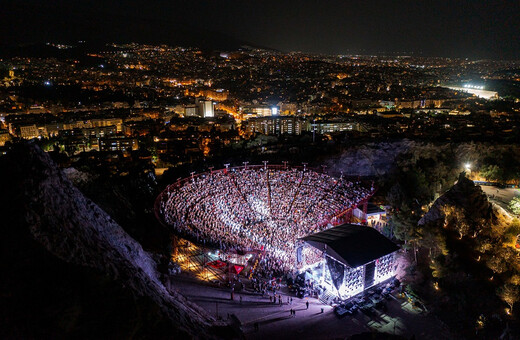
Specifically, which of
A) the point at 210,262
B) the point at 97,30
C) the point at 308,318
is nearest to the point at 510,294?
the point at 308,318

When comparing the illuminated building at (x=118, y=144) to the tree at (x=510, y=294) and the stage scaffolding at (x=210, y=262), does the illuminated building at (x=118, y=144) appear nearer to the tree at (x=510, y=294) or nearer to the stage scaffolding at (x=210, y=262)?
the stage scaffolding at (x=210, y=262)

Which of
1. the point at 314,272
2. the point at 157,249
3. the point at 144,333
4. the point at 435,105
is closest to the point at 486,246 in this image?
the point at 314,272

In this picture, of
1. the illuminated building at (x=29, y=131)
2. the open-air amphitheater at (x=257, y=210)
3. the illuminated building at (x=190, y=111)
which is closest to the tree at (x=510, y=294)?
the open-air amphitheater at (x=257, y=210)

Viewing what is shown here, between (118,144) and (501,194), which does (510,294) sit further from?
(118,144)

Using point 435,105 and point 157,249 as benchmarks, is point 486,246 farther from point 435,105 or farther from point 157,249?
point 435,105

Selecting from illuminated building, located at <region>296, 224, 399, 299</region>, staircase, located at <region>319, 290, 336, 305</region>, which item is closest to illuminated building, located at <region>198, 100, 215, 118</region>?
illuminated building, located at <region>296, 224, 399, 299</region>

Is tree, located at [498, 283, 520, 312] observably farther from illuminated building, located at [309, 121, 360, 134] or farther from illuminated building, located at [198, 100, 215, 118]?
illuminated building, located at [198, 100, 215, 118]
